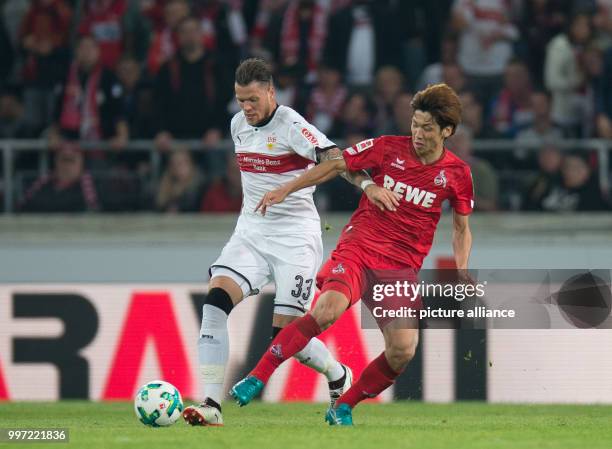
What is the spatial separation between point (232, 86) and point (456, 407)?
13.1ft

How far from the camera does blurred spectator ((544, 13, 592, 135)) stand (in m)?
13.4

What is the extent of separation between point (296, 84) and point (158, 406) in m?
5.60

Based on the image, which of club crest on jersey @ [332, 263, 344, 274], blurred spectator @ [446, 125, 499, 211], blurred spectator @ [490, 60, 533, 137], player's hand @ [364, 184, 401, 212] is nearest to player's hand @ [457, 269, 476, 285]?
player's hand @ [364, 184, 401, 212]

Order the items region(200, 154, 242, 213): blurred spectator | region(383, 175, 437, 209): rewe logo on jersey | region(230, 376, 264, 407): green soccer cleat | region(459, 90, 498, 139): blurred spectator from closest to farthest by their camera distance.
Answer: region(230, 376, 264, 407): green soccer cleat < region(383, 175, 437, 209): rewe logo on jersey < region(200, 154, 242, 213): blurred spectator < region(459, 90, 498, 139): blurred spectator

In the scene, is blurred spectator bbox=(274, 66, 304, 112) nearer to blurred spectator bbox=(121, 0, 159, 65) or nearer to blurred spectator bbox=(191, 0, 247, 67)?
blurred spectator bbox=(191, 0, 247, 67)

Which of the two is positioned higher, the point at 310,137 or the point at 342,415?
the point at 310,137

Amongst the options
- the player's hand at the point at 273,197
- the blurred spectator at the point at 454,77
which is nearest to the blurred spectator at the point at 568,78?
the blurred spectator at the point at 454,77

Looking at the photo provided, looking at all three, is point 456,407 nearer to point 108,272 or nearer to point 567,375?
point 567,375

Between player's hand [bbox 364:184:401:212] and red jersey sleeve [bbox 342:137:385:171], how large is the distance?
0.71ft

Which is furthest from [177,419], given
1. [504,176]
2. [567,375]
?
[504,176]

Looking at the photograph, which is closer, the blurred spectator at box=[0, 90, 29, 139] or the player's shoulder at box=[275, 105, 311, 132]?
the player's shoulder at box=[275, 105, 311, 132]

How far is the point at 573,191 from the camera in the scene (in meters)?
12.8

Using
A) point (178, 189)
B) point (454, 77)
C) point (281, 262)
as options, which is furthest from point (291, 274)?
point (454, 77)

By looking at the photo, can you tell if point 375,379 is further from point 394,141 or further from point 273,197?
point 394,141
